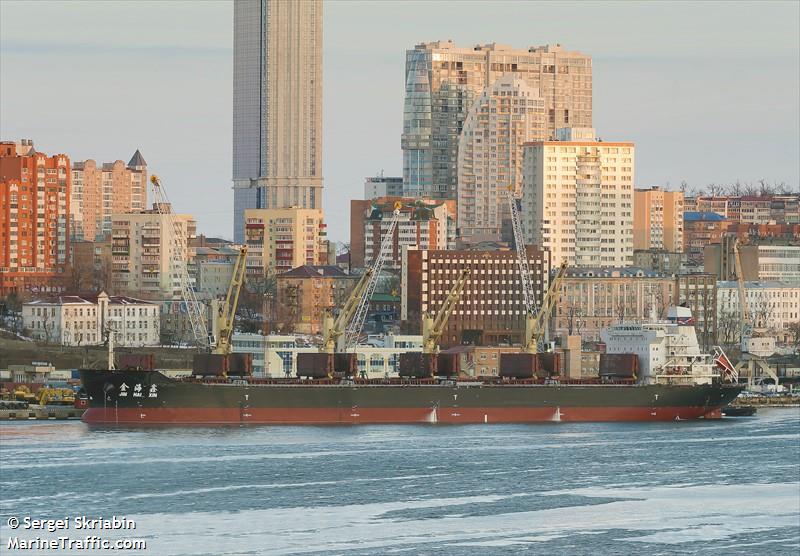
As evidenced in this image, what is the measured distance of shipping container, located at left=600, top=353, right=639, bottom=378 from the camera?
94062 millimetres

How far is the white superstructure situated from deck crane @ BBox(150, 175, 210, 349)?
26.6 meters

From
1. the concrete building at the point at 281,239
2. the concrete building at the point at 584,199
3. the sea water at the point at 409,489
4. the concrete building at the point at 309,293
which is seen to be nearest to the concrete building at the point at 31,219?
the concrete building at the point at 309,293

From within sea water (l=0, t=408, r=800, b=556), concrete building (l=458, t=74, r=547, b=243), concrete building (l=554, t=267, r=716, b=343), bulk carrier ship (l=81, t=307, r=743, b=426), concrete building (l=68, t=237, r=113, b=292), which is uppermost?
concrete building (l=458, t=74, r=547, b=243)

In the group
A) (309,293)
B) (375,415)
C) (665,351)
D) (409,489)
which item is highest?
(309,293)

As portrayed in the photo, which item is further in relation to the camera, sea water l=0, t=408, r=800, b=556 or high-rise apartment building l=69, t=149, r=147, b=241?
high-rise apartment building l=69, t=149, r=147, b=241

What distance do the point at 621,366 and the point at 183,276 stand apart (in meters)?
43.5

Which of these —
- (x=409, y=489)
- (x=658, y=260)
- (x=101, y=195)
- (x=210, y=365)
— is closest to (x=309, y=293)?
(x=658, y=260)

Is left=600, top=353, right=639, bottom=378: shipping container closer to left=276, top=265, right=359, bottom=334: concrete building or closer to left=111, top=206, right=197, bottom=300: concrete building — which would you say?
left=276, top=265, right=359, bottom=334: concrete building

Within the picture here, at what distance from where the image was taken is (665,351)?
312ft

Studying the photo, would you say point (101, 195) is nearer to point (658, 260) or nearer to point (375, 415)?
point (658, 260)

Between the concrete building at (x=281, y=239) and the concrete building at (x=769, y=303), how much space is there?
1394 inches

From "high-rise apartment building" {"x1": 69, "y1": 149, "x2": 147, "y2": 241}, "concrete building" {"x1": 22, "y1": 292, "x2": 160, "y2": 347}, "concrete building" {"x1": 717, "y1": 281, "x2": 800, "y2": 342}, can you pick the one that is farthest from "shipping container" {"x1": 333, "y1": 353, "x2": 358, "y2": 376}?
"high-rise apartment building" {"x1": 69, "y1": 149, "x2": 147, "y2": 241}

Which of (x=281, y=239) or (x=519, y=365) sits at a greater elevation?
(x=281, y=239)

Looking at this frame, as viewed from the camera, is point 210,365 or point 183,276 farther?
point 183,276
